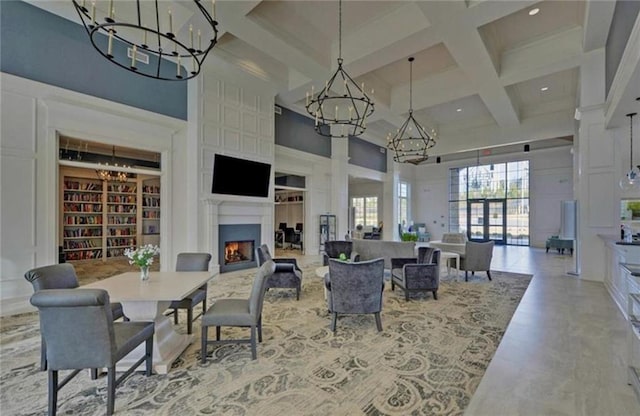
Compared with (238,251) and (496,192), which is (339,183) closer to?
(238,251)

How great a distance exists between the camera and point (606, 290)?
17.5 feet

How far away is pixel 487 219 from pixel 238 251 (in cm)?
1232

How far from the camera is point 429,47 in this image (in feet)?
20.6

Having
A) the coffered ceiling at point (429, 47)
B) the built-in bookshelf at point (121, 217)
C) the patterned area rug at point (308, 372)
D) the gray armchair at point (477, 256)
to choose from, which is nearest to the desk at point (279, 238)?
the built-in bookshelf at point (121, 217)

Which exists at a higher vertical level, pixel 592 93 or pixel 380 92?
pixel 380 92

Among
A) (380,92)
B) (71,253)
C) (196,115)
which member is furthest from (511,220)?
(71,253)

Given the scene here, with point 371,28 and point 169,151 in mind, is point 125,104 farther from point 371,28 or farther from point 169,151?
point 371,28

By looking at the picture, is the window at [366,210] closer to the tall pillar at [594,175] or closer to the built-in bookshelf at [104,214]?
the tall pillar at [594,175]

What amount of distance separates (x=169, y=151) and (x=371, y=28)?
4843 mm

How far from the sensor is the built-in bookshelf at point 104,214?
8.14 m

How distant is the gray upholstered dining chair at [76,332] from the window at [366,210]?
1337cm

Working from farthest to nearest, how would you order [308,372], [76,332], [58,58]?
[58,58] < [308,372] < [76,332]

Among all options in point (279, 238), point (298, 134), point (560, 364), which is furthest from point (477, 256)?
point (279, 238)

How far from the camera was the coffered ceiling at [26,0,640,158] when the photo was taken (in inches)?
192
